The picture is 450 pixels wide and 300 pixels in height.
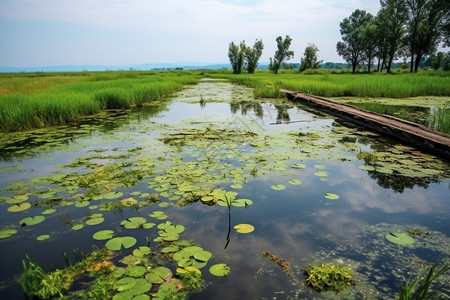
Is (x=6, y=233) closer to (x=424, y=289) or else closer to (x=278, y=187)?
(x=278, y=187)

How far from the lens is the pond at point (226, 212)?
1676mm

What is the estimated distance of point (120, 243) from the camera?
1.95 metres

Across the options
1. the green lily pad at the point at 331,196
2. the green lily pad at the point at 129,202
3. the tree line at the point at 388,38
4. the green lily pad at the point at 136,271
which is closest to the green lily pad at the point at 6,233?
the green lily pad at the point at 129,202

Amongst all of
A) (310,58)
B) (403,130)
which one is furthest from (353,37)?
(403,130)

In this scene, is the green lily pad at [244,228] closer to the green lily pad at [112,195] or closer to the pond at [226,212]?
the pond at [226,212]

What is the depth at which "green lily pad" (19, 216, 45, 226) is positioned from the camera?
90.1 inches

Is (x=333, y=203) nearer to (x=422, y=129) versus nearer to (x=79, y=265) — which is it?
(x=79, y=265)

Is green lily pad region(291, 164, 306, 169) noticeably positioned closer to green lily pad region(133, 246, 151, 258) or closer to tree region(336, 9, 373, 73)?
green lily pad region(133, 246, 151, 258)

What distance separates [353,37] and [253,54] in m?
16.4

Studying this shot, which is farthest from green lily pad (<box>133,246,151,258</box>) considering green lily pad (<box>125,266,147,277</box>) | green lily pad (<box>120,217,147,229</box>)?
green lily pad (<box>120,217,147,229</box>)

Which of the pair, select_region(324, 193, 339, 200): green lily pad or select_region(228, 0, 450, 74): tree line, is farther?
select_region(228, 0, 450, 74): tree line

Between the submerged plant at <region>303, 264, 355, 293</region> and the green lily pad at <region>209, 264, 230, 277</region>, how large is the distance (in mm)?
535

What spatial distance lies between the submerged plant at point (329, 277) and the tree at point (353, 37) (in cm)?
4603

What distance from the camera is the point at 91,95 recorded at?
8320 millimetres
